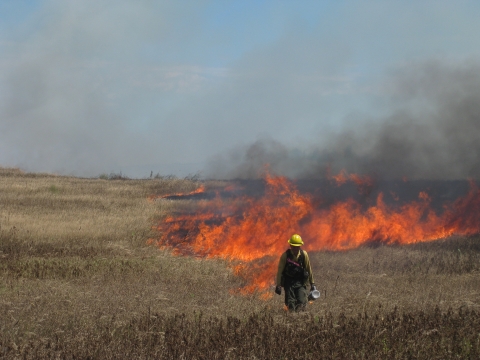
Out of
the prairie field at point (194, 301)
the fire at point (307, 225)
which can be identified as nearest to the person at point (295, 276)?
the prairie field at point (194, 301)

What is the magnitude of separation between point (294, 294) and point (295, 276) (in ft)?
1.17

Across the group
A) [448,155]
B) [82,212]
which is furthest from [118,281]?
[448,155]

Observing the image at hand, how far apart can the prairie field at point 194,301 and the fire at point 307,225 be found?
130 cm

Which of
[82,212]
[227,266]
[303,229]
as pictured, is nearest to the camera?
[227,266]

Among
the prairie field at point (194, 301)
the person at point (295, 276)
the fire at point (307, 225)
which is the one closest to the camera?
the prairie field at point (194, 301)

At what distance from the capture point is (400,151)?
26.5m

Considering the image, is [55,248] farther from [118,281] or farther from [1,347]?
[1,347]

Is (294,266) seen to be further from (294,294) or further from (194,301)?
(194,301)

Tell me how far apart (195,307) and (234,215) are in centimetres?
1114

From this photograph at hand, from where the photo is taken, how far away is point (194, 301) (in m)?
11.8

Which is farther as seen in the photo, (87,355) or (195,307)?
(195,307)

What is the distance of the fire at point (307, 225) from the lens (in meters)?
19.6

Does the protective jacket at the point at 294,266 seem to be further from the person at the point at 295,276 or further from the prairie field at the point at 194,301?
the prairie field at the point at 194,301

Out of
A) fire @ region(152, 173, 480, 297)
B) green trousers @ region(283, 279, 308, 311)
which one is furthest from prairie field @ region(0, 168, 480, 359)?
fire @ region(152, 173, 480, 297)
